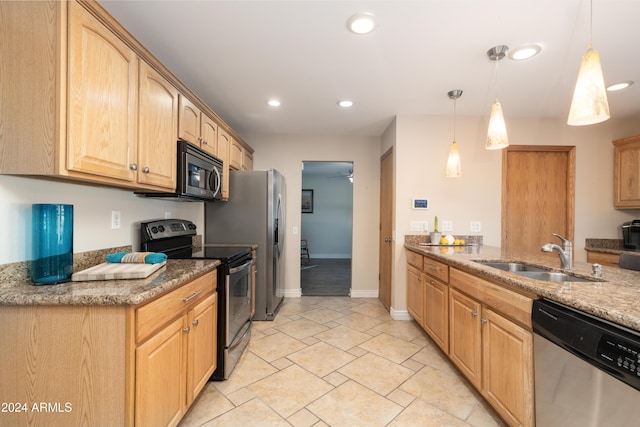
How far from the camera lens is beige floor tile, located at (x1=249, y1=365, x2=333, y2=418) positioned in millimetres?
1767

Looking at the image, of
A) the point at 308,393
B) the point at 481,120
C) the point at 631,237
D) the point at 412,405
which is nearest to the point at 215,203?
the point at 308,393

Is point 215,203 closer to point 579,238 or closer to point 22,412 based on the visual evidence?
point 22,412

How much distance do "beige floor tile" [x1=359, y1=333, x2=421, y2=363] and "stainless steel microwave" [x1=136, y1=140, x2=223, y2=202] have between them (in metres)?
2.01

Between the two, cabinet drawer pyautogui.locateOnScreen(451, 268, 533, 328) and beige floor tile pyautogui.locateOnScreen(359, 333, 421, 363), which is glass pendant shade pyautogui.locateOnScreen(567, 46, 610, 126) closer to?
cabinet drawer pyautogui.locateOnScreen(451, 268, 533, 328)

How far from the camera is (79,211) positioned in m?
1.62

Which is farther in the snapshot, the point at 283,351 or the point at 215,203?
the point at 215,203

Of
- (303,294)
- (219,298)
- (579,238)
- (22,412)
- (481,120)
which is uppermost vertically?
(481,120)

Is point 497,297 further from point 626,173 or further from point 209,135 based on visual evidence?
point 626,173

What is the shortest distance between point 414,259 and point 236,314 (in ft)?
6.21

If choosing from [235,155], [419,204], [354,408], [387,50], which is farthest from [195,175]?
[419,204]

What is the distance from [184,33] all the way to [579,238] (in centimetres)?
450

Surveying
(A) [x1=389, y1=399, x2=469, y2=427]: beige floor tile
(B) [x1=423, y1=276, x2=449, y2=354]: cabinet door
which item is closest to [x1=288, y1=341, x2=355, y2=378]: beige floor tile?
(A) [x1=389, y1=399, x2=469, y2=427]: beige floor tile

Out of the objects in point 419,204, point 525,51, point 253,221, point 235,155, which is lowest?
point 253,221

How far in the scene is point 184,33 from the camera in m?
1.82
